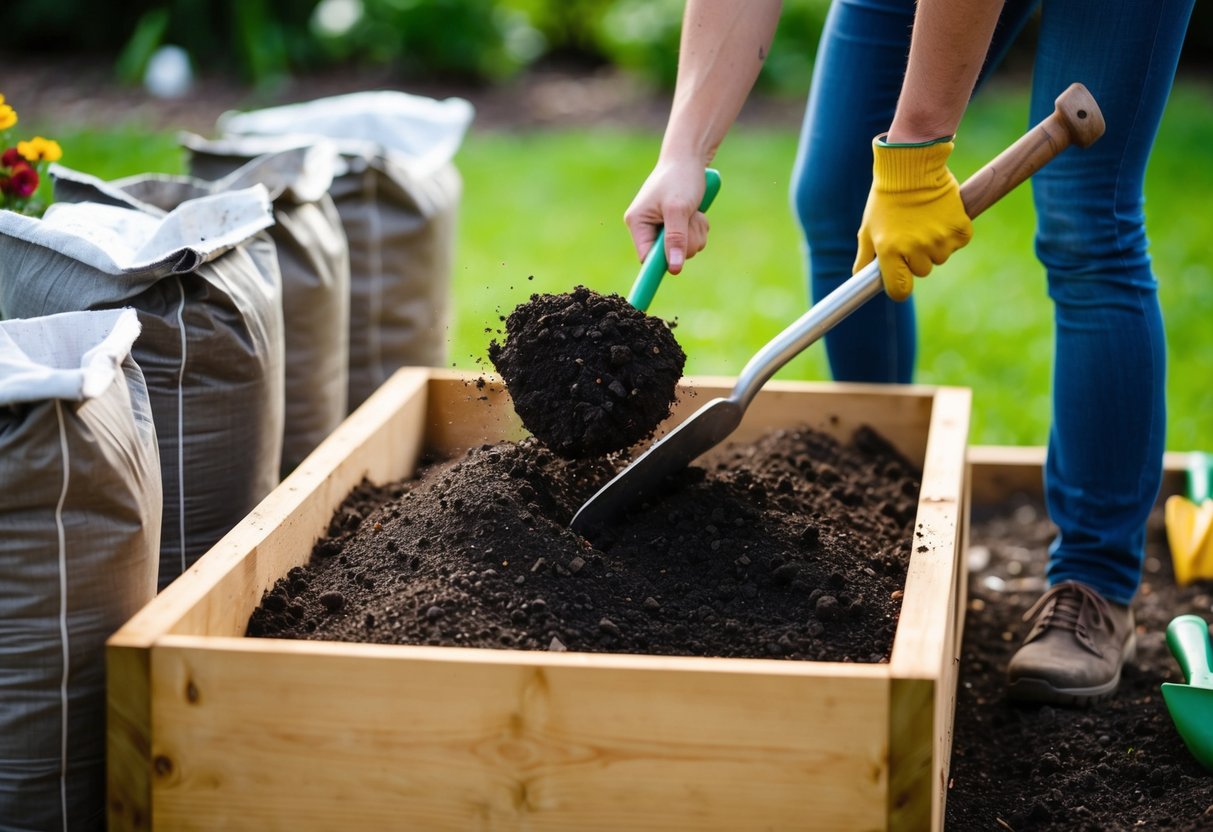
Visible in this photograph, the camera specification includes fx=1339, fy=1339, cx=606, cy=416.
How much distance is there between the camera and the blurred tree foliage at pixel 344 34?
7031 millimetres

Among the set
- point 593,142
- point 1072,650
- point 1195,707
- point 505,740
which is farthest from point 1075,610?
point 593,142

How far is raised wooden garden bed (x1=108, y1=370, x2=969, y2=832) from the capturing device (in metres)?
1.52

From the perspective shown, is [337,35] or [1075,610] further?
[337,35]

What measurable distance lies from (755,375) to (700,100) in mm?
516

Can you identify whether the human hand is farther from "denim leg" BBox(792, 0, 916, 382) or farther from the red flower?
the red flower

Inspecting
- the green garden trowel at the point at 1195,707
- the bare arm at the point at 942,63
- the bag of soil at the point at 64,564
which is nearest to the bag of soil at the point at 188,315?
the bag of soil at the point at 64,564

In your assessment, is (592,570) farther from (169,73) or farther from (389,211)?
(169,73)

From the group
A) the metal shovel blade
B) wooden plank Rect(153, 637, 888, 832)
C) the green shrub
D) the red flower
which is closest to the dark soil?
wooden plank Rect(153, 637, 888, 832)

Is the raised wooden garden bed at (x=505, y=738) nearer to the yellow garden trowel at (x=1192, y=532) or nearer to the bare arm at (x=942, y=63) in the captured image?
the bare arm at (x=942, y=63)

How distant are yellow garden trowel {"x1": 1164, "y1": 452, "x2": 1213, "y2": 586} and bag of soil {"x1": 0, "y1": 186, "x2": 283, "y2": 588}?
1877 mm

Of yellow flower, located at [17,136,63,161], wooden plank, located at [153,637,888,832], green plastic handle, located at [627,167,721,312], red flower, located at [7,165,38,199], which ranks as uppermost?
yellow flower, located at [17,136,63,161]

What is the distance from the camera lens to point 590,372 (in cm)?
204

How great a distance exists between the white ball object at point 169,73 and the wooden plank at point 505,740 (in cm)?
585

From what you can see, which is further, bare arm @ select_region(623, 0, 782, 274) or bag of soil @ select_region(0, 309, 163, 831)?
bare arm @ select_region(623, 0, 782, 274)
